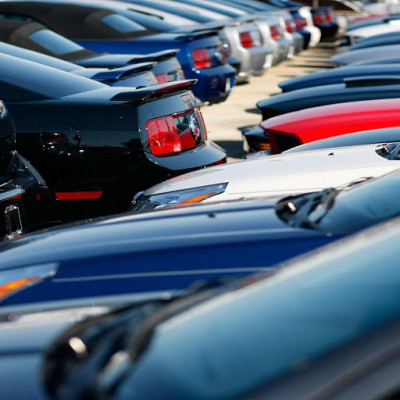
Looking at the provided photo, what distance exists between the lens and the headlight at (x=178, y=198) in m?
5.00

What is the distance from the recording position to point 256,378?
1.79 metres

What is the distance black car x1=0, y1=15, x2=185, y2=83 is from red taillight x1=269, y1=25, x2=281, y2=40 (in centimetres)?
782

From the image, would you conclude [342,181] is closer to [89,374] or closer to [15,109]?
[15,109]

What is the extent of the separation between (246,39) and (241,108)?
1856 mm

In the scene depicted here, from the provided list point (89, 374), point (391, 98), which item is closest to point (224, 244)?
point (89, 374)

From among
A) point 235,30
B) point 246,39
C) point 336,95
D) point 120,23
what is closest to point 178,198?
point 336,95

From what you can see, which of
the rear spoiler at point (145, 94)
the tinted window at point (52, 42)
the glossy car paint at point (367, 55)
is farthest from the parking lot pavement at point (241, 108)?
the rear spoiler at point (145, 94)

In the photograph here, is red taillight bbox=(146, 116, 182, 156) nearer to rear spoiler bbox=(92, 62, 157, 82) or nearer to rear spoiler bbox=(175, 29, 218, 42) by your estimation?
rear spoiler bbox=(92, 62, 157, 82)

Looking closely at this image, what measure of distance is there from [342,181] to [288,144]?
2.02 meters

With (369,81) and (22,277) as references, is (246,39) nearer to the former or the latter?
(369,81)

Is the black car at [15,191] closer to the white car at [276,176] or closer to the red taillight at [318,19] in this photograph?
the white car at [276,176]

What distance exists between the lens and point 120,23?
11.4 metres

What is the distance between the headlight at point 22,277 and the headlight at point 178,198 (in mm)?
1644

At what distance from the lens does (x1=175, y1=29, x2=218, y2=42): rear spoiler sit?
11647mm
